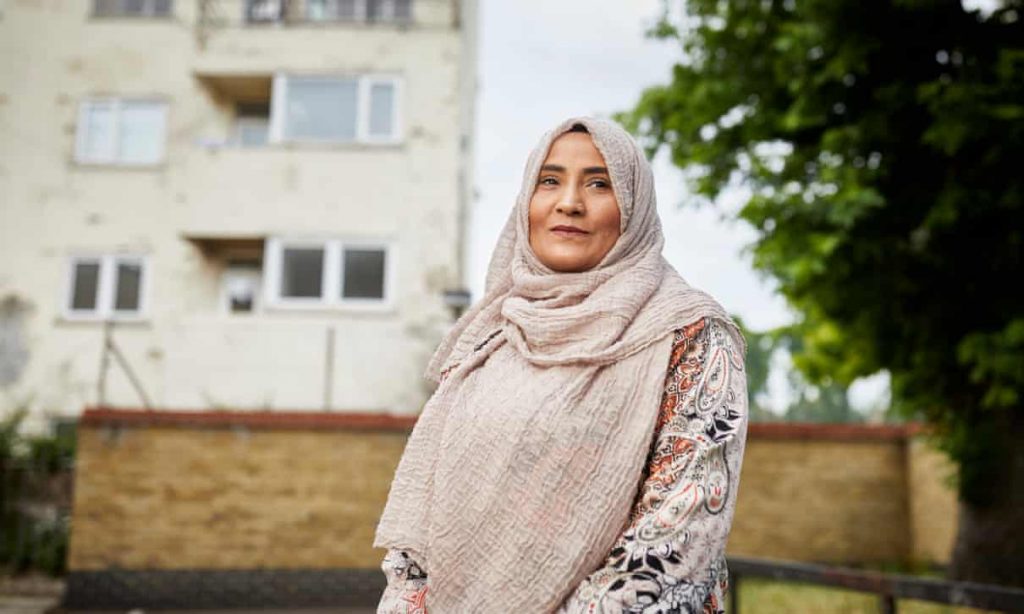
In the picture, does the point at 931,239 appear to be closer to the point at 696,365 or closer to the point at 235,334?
the point at 696,365

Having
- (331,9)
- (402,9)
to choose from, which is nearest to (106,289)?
(331,9)

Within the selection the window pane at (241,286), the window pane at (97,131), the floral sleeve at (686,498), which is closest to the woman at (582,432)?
the floral sleeve at (686,498)

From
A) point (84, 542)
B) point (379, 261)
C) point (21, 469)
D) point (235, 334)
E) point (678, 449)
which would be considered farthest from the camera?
point (379, 261)

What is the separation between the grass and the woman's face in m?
3.70

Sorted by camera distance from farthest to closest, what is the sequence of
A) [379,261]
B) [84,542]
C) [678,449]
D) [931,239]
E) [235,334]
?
[379,261] < [235,334] < [84,542] < [931,239] < [678,449]

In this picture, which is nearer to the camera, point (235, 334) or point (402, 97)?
point (235, 334)

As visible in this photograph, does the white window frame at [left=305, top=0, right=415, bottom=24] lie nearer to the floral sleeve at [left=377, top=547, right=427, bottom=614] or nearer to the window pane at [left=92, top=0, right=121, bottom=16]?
the window pane at [left=92, top=0, right=121, bottom=16]

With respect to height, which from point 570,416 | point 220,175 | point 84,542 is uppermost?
point 220,175

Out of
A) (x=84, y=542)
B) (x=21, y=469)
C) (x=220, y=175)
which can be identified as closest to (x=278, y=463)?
(x=84, y=542)

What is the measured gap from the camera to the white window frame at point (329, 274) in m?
16.1

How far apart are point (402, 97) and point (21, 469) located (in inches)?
330

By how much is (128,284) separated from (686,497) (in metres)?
17.0

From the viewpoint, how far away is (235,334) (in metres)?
15.5

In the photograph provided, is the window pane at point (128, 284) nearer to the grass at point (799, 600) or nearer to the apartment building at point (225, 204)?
the apartment building at point (225, 204)
